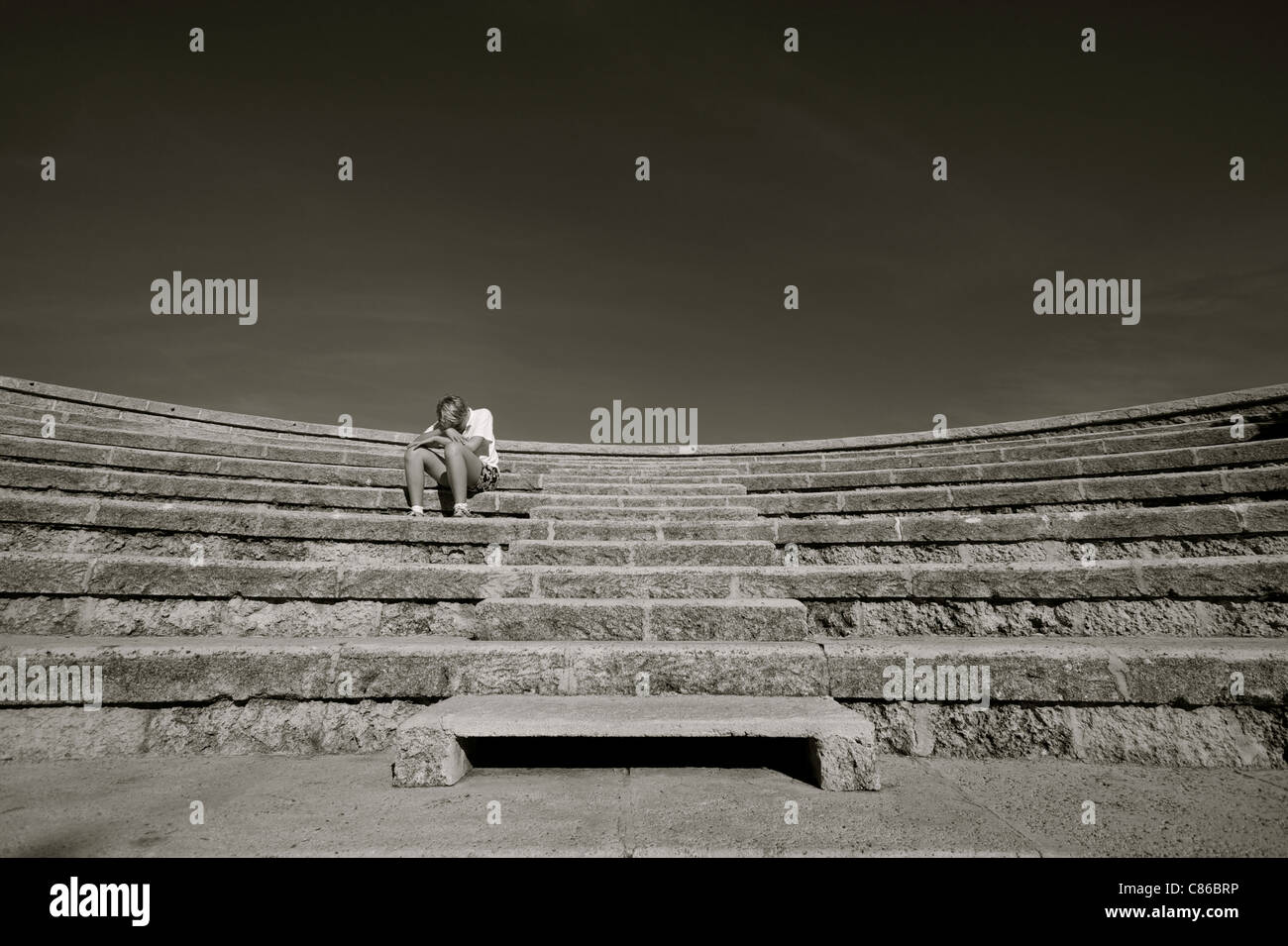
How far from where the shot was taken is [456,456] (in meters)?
4.63

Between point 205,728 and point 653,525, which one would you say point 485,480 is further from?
point 205,728

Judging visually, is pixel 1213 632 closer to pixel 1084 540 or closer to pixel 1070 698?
pixel 1084 540

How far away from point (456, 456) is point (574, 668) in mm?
2566

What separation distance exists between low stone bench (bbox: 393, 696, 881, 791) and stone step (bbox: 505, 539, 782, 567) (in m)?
1.76

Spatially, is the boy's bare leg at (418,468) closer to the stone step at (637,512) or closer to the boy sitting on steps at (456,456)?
the boy sitting on steps at (456,456)

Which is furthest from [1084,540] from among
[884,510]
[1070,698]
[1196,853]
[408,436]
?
[408,436]

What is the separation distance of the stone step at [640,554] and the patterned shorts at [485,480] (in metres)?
1.29

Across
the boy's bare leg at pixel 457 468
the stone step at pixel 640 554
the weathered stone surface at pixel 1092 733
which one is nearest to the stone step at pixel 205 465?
the boy's bare leg at pixel 457 468

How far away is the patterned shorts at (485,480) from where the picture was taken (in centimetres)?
512

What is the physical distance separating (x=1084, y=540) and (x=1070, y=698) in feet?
5.94

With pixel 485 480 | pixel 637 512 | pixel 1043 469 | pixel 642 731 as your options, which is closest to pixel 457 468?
pixel 485 480
